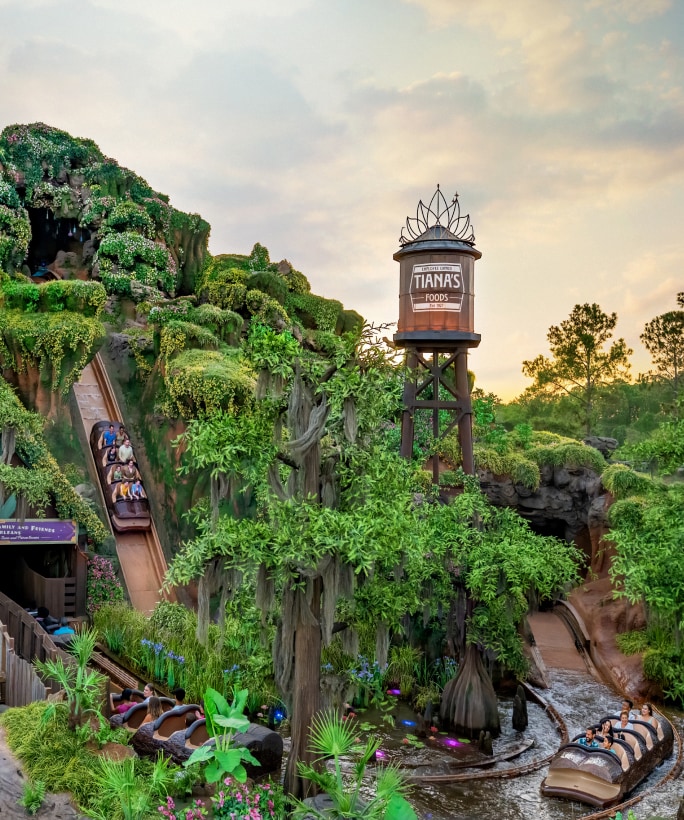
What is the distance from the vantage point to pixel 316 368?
1057cm

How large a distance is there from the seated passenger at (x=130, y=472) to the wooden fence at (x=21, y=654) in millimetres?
7812

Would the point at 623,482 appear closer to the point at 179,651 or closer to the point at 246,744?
the point at 179,651

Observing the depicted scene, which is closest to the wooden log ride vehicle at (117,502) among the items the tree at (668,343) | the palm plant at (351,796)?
the palm plant at (351,796)

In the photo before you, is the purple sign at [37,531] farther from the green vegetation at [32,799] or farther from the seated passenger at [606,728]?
the seated passenger at [606,728]

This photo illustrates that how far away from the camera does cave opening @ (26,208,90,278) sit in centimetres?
3462

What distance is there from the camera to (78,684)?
11.3 metres

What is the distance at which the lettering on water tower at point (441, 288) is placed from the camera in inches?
749

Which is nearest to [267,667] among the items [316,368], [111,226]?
[316,368]

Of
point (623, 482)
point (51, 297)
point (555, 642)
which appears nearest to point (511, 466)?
point (623, 482)

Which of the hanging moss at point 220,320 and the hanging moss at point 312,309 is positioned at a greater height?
the hanging moss at point 312,309

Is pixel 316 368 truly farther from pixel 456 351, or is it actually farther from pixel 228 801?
pixel 456 351

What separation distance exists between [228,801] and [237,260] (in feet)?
94.4

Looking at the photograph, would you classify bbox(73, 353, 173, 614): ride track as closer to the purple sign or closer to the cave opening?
the purple sign

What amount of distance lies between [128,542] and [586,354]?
28539 mm
